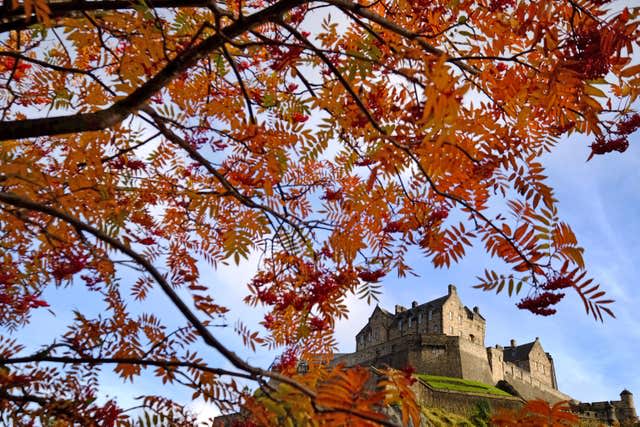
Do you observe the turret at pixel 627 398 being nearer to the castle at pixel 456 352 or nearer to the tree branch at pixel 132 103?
the castle at pixel 456 352

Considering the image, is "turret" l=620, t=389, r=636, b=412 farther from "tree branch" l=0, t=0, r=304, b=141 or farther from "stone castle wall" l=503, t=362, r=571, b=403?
"tree branch" l=0, t=0, r=304, b=141

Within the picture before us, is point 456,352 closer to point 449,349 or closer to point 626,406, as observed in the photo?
point 449,349

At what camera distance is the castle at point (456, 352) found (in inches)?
1625

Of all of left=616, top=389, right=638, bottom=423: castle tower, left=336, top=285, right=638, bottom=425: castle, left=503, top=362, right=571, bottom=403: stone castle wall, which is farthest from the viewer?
left=503, top=362, right=571, bottom=403: stone castle wall

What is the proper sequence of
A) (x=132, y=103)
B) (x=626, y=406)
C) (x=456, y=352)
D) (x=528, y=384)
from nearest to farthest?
(x=132, y=103), (x=456, y=352), (x=626, y=406), (x=528, y=384)

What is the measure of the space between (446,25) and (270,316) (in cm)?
323

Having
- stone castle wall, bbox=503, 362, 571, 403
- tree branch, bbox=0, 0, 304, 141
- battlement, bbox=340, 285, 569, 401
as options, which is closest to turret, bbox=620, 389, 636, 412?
stone castle wall, bbox=503, 362, 571, 403

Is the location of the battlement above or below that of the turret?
above

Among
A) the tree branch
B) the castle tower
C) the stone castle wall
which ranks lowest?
the tree branch

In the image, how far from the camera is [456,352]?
41438 millimetres

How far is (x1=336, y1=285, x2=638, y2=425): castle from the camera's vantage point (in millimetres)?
41281

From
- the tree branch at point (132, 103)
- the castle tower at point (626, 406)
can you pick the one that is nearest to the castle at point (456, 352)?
the castle tower at point (626, 406)

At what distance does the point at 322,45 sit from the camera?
4.54 meters

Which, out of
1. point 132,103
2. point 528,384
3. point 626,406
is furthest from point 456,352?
point 132,103
